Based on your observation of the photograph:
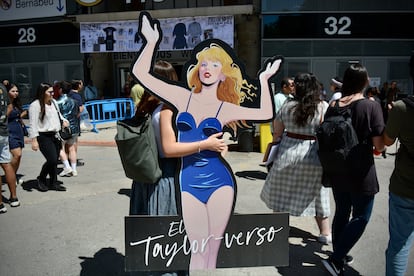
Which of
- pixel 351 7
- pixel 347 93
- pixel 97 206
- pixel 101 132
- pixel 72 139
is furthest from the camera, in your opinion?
pixel 351 7

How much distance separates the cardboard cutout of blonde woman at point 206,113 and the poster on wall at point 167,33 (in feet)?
36.1

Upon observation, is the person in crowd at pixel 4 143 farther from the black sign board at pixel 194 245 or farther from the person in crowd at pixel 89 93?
the person in crowd at pixel 89 93

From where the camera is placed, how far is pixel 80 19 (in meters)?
15.2

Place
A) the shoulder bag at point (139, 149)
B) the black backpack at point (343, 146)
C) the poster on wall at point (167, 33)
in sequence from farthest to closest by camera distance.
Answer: the poster on wall at point (167, 33) → the black backpack at point (343, 146) → the shoulder bag at point (139, 149)

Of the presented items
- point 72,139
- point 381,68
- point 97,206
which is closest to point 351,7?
point 381,68

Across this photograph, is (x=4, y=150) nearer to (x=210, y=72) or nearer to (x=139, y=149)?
(x=139, y=149)

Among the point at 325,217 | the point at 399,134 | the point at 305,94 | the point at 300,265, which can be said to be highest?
the point at 305,94

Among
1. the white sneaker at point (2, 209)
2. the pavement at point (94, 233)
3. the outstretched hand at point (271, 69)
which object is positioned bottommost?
the pavement at point (94, 233)

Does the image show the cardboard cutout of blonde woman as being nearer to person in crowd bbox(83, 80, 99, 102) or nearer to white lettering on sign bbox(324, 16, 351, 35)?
white lettering on sign bbox(324, 16, 351, 35)

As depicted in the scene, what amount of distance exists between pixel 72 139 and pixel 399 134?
5494 mm

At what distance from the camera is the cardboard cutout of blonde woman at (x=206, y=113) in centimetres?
255

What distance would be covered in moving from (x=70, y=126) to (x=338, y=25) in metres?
11.5

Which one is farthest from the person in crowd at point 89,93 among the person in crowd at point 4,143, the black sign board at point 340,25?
the person in crowd at point 4,143

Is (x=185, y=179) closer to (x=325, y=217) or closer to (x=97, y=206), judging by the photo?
(x=325, y=217)
